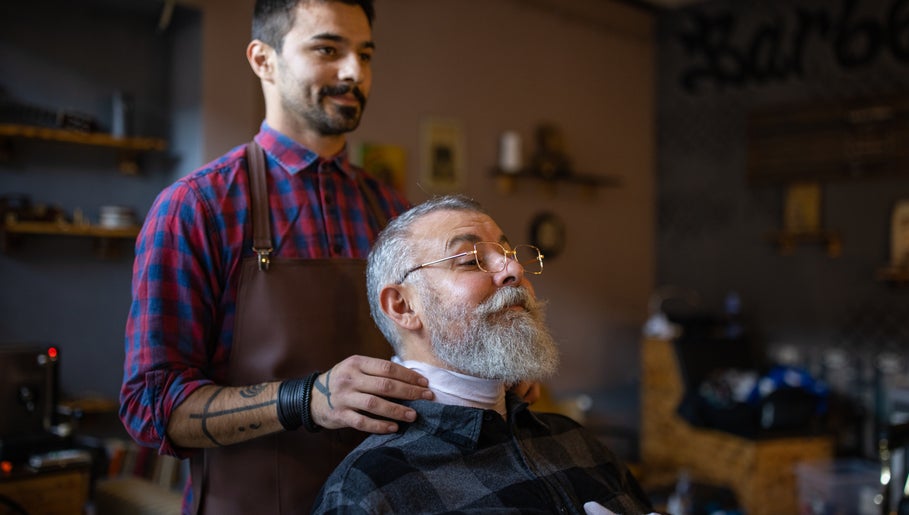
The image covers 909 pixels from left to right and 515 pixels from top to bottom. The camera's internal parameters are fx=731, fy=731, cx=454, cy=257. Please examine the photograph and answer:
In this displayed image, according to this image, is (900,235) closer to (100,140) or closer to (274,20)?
(274,20)

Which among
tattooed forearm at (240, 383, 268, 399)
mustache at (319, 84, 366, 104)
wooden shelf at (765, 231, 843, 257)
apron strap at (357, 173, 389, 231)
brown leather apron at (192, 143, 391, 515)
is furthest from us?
wooden shelf at (765, 231, 843, 257)

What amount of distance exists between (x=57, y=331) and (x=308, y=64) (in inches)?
102

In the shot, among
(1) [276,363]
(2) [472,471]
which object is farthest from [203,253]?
(2) [472,471]

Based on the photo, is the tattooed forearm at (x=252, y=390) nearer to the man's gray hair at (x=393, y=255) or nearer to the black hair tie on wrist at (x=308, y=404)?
the black hair tie on wrist at (x=308, y=404)

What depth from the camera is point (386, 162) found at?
14.2 feet

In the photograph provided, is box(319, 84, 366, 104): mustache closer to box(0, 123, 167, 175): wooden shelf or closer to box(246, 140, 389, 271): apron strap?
box(246, 140, 389, 271): apron strap

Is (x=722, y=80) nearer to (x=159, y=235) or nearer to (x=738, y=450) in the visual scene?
(x=738, y=450)

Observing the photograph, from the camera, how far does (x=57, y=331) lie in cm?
348

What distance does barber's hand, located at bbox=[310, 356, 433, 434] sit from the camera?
128 centimetres

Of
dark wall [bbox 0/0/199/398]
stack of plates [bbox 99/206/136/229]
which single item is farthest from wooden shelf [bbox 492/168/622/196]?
stack of plates [bbox 99/206/136/229]

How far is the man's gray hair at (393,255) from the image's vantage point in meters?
1.59

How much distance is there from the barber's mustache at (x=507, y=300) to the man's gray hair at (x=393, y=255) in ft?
0.59

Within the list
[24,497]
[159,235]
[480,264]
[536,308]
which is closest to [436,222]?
[480,264]

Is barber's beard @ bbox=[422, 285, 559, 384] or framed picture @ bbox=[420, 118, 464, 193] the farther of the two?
framed picture @ bbox=[420, 118, 464, 193]
